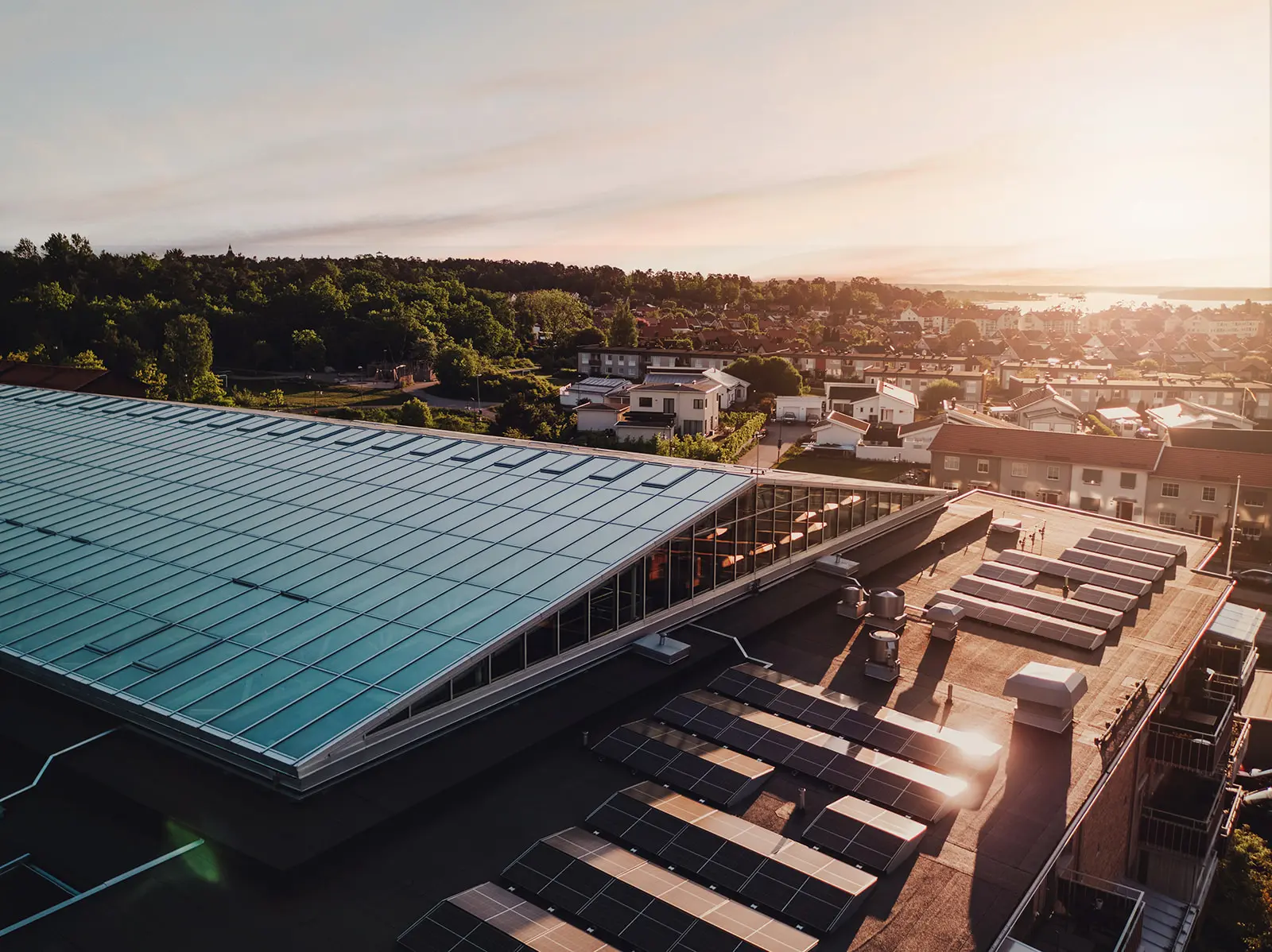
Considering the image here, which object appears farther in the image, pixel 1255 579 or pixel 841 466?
pixel 841 466

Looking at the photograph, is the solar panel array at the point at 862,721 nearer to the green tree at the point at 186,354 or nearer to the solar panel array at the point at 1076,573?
the solar panel array at the point at 1076,573

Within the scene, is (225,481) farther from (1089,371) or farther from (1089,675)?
(1089,371)

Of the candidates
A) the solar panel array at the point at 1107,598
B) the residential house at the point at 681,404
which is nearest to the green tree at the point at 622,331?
the residential house at the point at 681,404

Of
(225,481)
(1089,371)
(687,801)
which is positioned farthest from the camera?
(1089,371)

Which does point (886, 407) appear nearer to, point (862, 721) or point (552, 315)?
point (862, 721)

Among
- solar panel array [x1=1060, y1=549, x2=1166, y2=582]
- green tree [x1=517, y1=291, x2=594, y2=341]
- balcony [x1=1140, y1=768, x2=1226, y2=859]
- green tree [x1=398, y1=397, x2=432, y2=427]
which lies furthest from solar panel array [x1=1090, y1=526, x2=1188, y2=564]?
green tree [x1=517, y1=291, x2=594, y2=341]

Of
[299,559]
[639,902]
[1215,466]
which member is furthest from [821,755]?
[1215,466]

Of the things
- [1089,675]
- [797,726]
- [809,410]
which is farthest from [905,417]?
[797,726]
